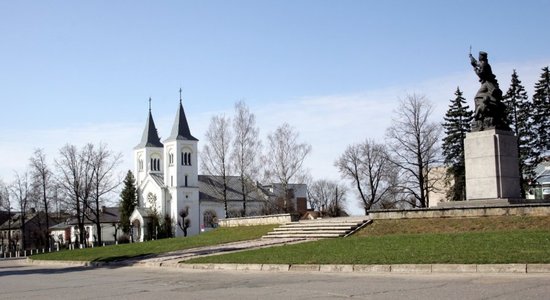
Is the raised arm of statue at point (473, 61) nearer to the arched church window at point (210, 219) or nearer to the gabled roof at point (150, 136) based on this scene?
the arched church window at point (210, 219)

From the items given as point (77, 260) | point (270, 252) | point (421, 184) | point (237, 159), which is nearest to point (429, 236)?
point (270, 252)

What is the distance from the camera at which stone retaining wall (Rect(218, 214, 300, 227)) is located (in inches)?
1437

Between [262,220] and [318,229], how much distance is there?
9592 mm

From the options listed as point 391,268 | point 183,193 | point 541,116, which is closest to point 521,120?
point 541,116

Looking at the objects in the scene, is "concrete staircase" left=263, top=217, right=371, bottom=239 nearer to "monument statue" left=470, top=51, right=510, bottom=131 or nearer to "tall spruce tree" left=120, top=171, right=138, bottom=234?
"monument statue" left=470, top=51, right=510, bottom=131

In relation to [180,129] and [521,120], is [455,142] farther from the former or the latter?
[180,129]

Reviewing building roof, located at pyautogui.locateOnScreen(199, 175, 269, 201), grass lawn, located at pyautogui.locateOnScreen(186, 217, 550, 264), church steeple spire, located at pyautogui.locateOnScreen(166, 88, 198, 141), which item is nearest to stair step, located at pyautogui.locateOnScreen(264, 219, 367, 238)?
grass lawn, located at pyautogui.locateOnScreen(186, 217, 550, 264)

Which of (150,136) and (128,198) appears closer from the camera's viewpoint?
(128,198)

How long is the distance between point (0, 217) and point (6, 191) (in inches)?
1776

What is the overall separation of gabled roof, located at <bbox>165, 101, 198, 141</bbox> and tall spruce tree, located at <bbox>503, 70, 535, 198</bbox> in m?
56.8

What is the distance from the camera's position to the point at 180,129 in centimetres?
9925

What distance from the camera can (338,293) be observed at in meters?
11.7

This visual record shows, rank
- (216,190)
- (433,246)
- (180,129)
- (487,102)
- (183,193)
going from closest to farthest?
(433,246)
(487,102)
(183,193)
(180,129)
(216,190)

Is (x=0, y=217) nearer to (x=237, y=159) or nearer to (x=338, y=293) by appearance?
(x=237, y=159)
